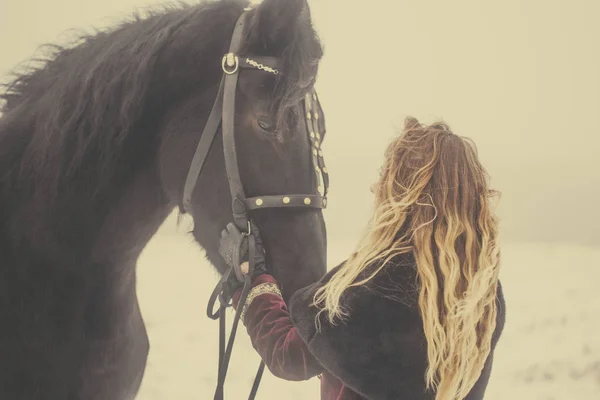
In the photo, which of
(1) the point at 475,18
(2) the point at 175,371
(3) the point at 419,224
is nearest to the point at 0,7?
(2) the point at 175,371

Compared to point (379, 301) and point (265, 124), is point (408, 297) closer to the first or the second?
point (379, 301)

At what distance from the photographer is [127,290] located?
59.1 inches

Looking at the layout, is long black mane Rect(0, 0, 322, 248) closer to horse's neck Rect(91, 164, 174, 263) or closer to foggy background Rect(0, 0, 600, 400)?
horse's neck Rect(91, 164, 174, 263)

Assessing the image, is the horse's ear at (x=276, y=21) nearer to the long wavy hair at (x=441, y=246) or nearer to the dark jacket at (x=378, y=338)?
the long wavy hair at (x=441, y=246)

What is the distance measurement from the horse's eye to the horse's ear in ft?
0.58

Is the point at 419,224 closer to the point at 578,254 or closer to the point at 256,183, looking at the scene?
the point at 256,183

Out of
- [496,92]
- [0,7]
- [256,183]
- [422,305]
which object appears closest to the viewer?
[422,305]

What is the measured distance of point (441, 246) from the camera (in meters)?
1.12

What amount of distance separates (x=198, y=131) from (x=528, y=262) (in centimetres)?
611

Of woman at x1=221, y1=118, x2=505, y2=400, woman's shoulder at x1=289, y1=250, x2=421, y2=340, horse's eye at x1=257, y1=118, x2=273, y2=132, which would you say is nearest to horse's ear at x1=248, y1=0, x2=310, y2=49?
horse's eye at x1=257, y1=118, x2=273, y2=132

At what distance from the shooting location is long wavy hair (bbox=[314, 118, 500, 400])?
109 centimetres

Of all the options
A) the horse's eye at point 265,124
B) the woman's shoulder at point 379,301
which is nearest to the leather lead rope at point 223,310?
the woman's shoulder at point 379,301

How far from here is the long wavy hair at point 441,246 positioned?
1.09 m

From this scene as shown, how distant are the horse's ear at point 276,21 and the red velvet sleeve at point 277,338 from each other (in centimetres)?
55
